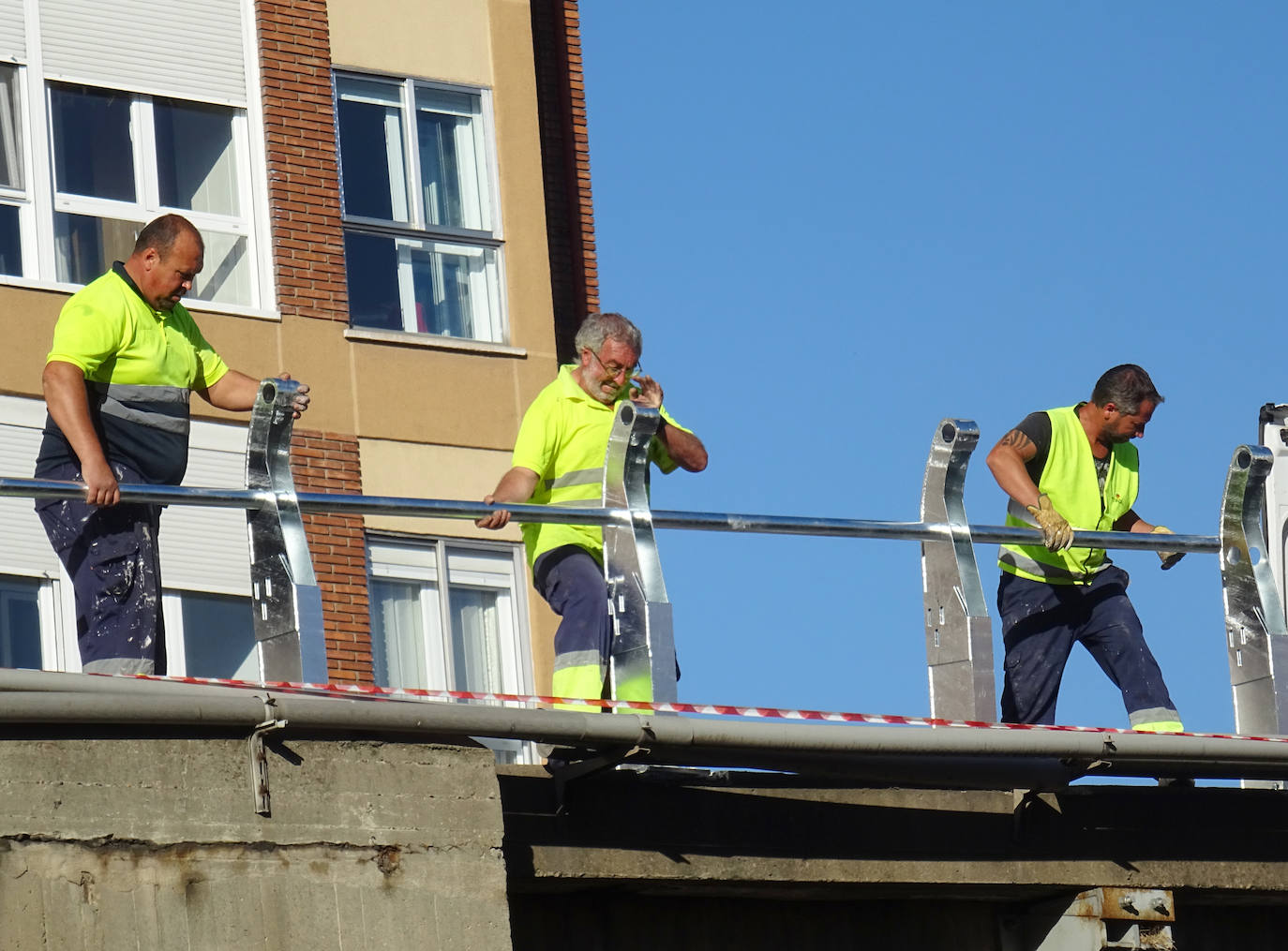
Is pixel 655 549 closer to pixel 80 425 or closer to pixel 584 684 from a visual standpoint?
pixel 584 684

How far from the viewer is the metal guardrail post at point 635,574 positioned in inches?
356

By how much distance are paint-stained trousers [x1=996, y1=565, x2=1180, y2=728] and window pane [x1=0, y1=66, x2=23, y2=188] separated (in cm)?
890

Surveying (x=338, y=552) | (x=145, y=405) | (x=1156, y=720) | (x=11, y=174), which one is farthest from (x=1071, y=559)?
(x=11, y=174)

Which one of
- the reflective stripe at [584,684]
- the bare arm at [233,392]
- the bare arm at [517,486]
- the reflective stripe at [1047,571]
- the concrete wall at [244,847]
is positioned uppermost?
the bare arm at [233,392]

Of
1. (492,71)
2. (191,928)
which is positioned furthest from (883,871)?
(492,71)

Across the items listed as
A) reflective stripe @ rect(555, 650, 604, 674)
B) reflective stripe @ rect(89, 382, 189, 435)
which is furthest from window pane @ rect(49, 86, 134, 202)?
reflective stripe @ rect(555, 650, 604, 674)

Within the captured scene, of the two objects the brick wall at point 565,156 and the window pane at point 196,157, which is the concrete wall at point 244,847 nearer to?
the window pane at point 196,157

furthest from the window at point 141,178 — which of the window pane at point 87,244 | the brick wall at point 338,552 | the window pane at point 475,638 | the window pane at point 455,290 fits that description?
the window pane at point 475,638

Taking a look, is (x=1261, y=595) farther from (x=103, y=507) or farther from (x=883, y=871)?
(x=103, y=507)

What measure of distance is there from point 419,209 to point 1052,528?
32.5ft

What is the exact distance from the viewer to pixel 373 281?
1883cm

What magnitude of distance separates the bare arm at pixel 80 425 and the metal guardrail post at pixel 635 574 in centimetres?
192

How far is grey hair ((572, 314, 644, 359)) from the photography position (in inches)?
385

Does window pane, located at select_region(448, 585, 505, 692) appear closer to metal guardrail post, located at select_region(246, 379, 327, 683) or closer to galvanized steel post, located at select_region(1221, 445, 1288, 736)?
galvanized steel post, located at select_region(1221, 445, 1288, 736)
